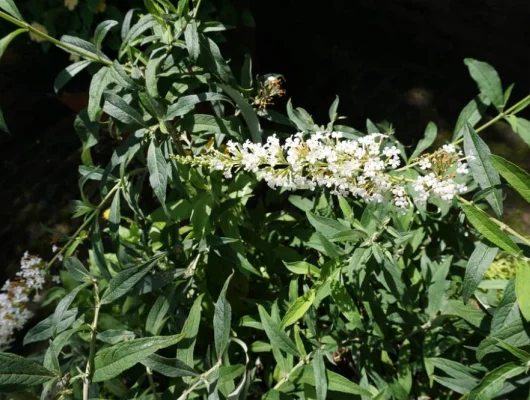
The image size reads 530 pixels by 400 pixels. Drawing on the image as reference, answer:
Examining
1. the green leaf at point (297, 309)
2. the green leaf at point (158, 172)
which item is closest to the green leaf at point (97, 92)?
the green leaf at point (158, 172)

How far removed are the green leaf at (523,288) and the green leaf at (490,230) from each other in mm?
35

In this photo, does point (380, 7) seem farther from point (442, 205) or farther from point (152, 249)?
point (152, 249)

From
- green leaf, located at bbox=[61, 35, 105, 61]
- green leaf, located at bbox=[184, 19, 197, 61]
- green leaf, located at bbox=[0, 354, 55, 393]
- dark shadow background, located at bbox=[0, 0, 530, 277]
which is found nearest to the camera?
green leaf, located at bbox=[0, 354, 55, 393]

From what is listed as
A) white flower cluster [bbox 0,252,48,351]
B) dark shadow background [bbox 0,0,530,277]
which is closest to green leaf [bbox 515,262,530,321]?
white flower cluster [bbox 0,252,48,351]

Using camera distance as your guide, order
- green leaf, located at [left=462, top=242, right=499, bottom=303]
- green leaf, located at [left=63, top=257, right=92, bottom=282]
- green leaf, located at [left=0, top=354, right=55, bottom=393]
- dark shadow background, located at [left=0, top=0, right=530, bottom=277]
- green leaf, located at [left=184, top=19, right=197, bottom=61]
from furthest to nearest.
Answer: dark shadow background, located at [left=0, top=0, right=530, bottom=277], green leaf, located at [left=63, top=257, right=92, bottom=282], green leaf, located at [left=184, top=19, right=197, bottom=61], green leaf, located at [left=462, top=242, right=499, bottom=303], green leaf, located at [left=0, top=354, right=55, bottom=393]

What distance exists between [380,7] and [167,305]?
277 centimetres

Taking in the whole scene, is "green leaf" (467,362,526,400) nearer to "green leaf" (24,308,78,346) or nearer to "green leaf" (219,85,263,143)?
"green leaf" (219,85,263,143)

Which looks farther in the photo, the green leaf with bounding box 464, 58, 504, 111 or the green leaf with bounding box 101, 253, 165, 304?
the green leaf with bounding box 464, 58, 504, 111

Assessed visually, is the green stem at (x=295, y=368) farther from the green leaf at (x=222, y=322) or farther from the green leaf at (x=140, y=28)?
the green leaf at (x=140, y=28)

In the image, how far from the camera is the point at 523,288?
3.07 ft

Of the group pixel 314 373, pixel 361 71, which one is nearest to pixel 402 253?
pixel 314 373

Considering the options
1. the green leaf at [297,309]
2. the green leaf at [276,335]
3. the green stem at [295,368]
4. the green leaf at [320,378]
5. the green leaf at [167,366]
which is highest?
the green leaf at [167,366]

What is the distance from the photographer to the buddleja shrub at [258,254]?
1025 millimetres

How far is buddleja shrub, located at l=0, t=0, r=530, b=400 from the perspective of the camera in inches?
40.4
